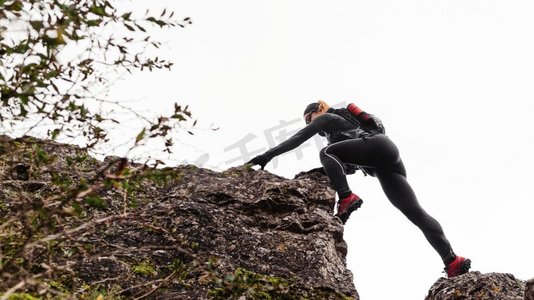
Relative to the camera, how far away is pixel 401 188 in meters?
9.78

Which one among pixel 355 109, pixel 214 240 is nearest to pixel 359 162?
pixel 355 109

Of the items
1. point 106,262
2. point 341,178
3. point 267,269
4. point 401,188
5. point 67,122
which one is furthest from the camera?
point 401,188

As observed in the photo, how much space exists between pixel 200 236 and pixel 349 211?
260 cm

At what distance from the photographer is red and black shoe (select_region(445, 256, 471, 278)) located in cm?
846

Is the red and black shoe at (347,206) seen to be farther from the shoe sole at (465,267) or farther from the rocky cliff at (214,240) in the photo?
the shoe sole at (465,267)

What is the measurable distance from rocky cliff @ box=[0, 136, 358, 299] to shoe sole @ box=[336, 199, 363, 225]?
23 cm

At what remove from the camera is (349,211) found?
349 inches

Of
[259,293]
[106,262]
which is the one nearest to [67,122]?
[106,262]

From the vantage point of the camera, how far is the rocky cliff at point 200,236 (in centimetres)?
558

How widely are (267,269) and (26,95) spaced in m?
4.01

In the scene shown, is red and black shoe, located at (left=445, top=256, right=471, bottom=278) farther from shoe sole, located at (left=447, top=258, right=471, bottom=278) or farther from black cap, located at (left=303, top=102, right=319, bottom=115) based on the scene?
black cap, located at (left=303, top=102, right=319, bottom=115)

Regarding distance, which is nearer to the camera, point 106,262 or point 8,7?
point 8,7

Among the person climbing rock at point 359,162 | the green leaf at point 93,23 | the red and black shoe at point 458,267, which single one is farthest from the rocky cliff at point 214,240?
the green leaf at point 93,23

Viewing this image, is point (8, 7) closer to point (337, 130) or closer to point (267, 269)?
point (267, 269)
